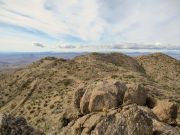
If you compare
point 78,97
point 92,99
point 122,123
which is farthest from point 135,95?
point 122,123

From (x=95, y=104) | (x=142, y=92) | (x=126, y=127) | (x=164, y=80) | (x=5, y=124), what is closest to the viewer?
(x=5, y=124)

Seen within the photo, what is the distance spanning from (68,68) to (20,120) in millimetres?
77369

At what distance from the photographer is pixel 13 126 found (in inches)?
675

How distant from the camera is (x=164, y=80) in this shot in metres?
114

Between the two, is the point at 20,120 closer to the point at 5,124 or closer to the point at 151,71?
the point at 5,124

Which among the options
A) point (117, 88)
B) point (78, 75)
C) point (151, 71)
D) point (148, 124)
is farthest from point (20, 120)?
point (151, 71)

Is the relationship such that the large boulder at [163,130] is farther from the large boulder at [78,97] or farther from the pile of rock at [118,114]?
the large boulder at [78,97]

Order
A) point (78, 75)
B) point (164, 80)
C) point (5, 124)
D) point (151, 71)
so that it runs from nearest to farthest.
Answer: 1. point (5, 124)
2. point (78, 75)
3. point (164, 80)
4. point (151, 71)

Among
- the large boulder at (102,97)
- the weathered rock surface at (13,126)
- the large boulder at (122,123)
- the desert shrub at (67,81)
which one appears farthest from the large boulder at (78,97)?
the desert shrub at (67,81)

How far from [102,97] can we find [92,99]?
3.34 ft

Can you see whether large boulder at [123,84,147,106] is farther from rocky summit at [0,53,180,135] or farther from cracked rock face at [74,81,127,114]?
cracked rock face at [74,81,127,114]

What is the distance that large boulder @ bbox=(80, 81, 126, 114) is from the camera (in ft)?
92.3

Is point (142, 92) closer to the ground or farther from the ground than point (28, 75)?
farther from the ground

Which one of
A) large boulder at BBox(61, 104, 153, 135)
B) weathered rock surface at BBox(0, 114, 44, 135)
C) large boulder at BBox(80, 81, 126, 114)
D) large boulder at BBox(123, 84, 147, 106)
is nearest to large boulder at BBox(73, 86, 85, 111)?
large boulder at BBox(80, 81, 126, 114)
